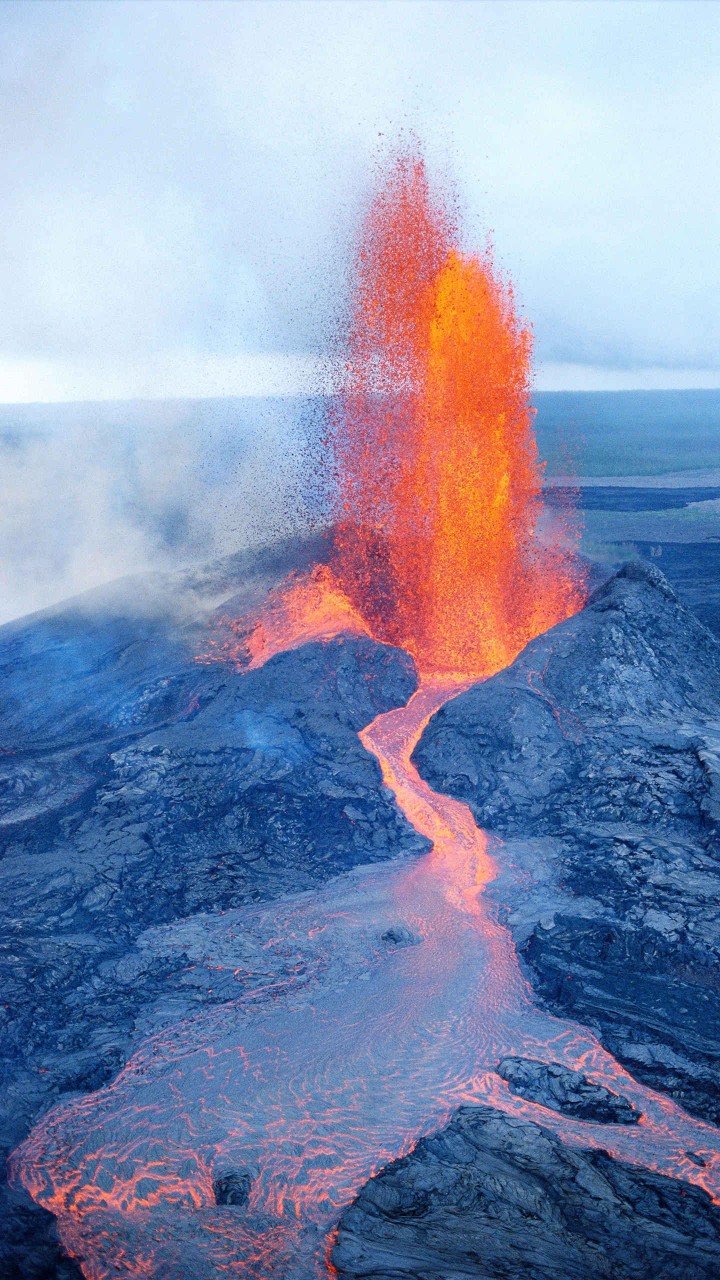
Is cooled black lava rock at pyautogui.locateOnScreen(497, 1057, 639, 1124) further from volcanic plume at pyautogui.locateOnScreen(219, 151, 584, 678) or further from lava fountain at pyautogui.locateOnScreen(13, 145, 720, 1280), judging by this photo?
volcanic plume at pyautogui.locateOnScreen(219, 151, 584, 678)

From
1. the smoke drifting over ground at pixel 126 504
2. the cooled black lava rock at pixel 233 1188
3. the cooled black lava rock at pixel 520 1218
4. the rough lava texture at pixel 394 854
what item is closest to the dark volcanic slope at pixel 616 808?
the rough lava texture at pixel 394 854

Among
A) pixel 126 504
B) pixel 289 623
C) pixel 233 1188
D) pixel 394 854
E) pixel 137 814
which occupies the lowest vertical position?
pixel 233 1188

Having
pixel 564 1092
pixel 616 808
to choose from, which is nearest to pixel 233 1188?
pixel 564 1092

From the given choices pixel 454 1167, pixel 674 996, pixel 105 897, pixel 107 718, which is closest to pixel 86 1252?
pixel 454 1167

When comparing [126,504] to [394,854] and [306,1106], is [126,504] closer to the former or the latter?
[394,854]

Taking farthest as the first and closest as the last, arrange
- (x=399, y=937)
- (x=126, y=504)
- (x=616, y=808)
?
(x=126, y=504) < (x=616, y=808) < (x=399, y=937)

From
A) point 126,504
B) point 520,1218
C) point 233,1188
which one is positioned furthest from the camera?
point 126,504

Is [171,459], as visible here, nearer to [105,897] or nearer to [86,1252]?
[105,897]
